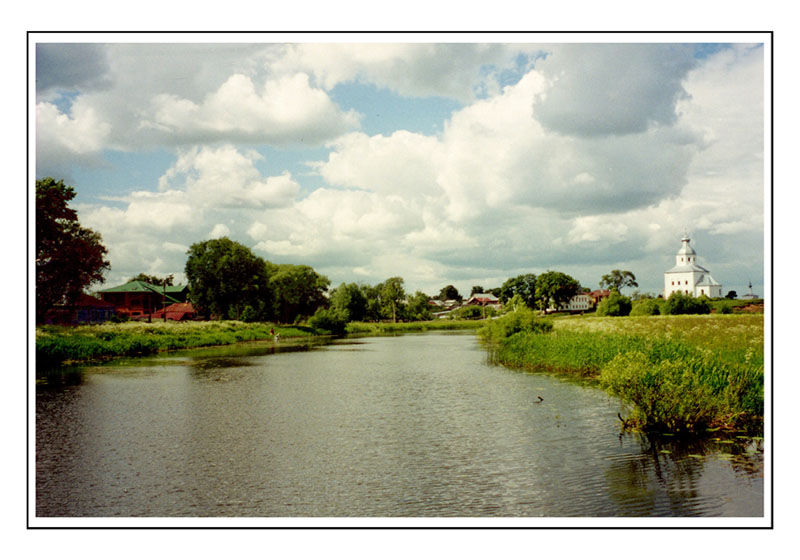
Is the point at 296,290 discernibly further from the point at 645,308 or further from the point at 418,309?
the point at 645,308

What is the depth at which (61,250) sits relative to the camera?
72.0ft

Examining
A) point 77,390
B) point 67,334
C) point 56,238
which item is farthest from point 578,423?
point 67,334

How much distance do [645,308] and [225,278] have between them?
1460 inches

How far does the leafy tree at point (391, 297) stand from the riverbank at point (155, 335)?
3271 millimetres

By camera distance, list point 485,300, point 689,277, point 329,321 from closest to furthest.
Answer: point 689,277 → point 485,300 → point 329,321

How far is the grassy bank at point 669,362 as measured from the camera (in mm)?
13297

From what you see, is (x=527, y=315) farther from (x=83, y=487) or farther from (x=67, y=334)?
(x=83, y=487)

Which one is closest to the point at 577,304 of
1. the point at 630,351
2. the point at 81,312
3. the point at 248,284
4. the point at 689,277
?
the point at 689,277

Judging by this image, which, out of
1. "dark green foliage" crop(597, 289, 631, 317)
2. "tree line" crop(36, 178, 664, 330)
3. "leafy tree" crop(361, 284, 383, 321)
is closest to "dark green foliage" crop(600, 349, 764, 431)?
"tree line" crop(36, 178, 664, 330)

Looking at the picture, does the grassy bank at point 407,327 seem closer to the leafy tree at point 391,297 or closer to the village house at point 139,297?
the leafy tree at point 391,297

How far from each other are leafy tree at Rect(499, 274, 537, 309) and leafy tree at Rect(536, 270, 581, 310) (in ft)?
1.23

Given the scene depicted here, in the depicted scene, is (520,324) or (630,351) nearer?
(630,351)
